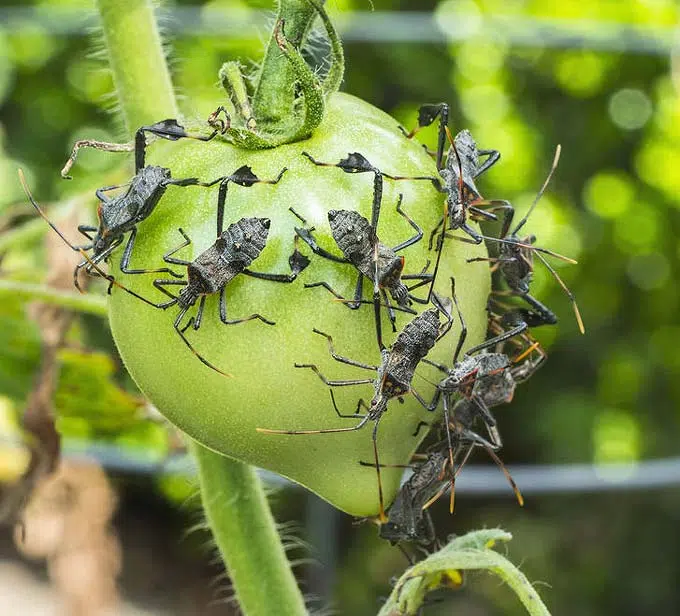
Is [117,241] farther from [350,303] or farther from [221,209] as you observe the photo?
[350,303]

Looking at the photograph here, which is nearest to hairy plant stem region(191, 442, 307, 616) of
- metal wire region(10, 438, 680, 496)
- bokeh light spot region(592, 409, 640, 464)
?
metal wire region(10, 438, 680, 496)

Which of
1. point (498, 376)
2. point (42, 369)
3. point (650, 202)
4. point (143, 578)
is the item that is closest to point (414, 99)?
point (650, 202)

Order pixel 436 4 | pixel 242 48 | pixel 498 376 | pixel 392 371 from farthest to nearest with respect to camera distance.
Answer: pixel 436 4 < pixel 242 48 < pixel 498 376 < pixel 392 371

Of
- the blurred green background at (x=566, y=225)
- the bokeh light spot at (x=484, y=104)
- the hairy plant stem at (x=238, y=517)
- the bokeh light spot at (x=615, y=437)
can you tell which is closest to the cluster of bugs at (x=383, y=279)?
the hairy plant stem at (x=238, y=517)

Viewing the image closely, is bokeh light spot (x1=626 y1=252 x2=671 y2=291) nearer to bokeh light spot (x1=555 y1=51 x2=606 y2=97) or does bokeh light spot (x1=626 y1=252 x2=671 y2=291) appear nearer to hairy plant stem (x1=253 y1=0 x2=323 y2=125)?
bokeh light spot (x1=555 y1=51 x2=606 y2=97)

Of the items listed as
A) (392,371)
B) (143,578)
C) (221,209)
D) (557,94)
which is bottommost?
(143,578)

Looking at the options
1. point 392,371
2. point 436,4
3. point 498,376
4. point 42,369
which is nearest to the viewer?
point 392,371

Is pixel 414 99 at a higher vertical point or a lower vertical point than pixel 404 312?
lower

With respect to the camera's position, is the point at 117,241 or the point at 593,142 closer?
the point at 117,241
